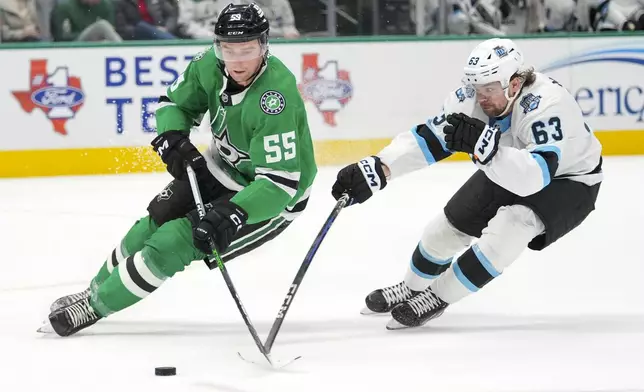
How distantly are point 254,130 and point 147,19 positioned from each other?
4.54m

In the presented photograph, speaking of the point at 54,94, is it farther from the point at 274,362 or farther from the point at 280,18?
the point at 274,362

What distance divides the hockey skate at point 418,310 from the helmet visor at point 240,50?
90 cm

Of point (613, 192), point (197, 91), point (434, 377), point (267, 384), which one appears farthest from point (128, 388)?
point (613, 192)

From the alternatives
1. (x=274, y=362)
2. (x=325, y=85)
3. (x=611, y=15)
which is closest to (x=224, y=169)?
(x=274, y=362)

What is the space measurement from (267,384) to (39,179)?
4.74 meters

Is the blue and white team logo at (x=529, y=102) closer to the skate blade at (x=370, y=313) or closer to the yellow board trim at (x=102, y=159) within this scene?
the skate blade at (x=370, y=313)

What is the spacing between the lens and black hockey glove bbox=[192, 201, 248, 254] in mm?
3084

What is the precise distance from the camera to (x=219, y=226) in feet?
10.1

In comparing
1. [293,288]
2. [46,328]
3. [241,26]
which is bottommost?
[46,328]

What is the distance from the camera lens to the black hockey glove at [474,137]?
10.3 feet

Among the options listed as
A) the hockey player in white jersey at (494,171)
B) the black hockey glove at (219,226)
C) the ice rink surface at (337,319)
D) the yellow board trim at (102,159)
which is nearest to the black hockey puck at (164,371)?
the ice rink surface at (337,319)

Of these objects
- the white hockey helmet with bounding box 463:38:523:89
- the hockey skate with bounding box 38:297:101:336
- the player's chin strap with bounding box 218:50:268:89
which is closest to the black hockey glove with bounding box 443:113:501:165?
the white hockey helmet with bounding box 463:38:523:89

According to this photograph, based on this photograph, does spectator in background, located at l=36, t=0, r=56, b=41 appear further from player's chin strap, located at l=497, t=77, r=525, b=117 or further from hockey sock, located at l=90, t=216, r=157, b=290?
player's chin strap, located at l=497, t=77, r=525, b=117

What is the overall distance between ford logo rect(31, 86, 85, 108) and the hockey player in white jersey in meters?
4.20
